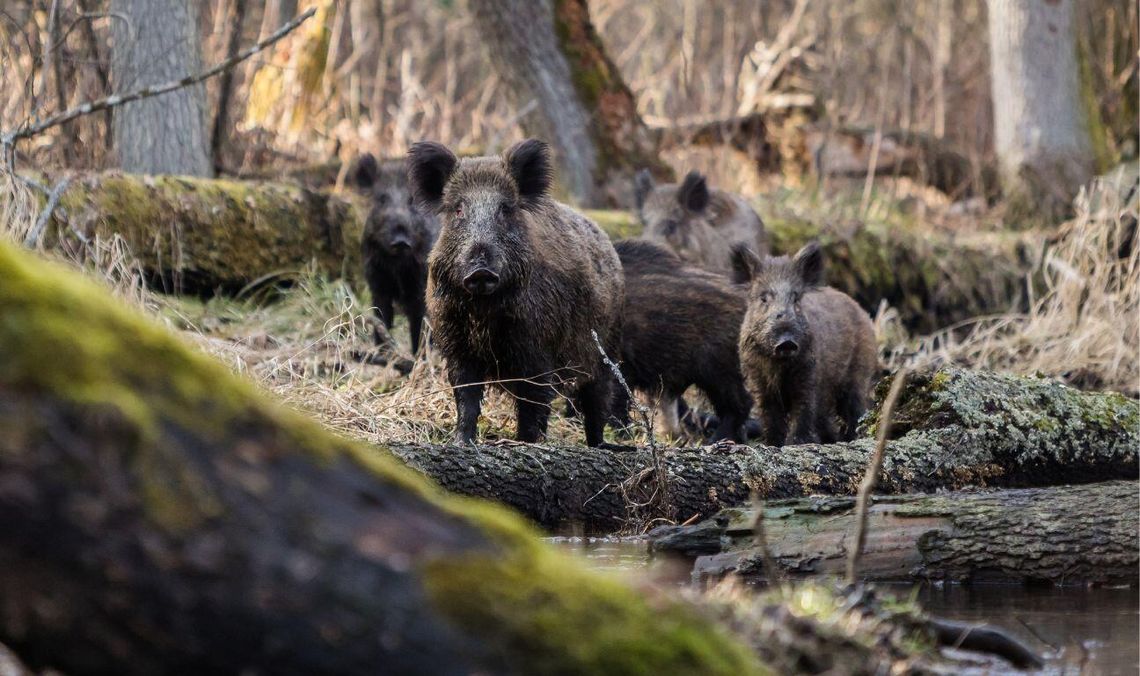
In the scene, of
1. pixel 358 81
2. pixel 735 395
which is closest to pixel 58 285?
pixel 735 395

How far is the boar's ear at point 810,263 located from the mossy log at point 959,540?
3323 millimetres

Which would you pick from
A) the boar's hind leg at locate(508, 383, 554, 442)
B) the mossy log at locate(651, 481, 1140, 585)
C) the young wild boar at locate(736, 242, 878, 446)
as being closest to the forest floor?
the boar's hind leg at locate(508, 383, 554, 442)

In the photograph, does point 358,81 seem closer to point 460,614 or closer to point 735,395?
point 735,395

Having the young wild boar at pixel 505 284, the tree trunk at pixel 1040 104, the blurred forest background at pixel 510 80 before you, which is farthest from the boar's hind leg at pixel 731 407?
the tree trunk at pixel 1040 104

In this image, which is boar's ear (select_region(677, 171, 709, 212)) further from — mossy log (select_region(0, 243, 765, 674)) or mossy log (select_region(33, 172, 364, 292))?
mossy log (select_region(0, 243, 765, 674))

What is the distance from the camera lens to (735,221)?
13.8 m

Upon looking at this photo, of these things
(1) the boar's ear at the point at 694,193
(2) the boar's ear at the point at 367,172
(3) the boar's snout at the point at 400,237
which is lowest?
(3) the boar's snout at the point at 400,237

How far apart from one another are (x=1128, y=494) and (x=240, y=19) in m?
10.1

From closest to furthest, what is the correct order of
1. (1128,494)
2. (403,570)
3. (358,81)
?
(403,570), (1128,494), (358,81)

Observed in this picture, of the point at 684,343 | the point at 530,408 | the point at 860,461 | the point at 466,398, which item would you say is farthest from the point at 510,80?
the point at 860,461

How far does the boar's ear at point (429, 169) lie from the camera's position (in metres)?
7.75

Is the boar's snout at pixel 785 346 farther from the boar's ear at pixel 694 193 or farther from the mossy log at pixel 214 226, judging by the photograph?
the mossy log at pixel 214 226

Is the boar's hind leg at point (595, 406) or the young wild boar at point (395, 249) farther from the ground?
the young wild boar at point (395, 249)

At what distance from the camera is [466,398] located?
759cm
